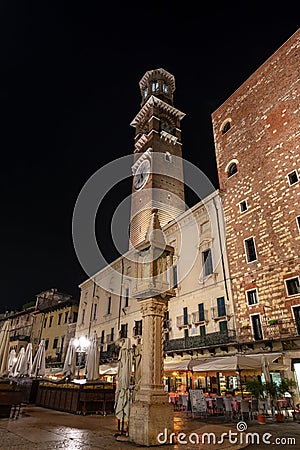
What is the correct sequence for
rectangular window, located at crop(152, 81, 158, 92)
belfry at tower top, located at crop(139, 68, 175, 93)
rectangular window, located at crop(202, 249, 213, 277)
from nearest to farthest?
rectangular window, located at crop(202, 249, 213, 277), rectangular window, located at crop(152, 81, 158, 92), belfry at tower top, located at crop(139, 68, 175, 93)

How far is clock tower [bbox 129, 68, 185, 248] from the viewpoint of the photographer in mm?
34094

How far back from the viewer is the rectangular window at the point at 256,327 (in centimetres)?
1623

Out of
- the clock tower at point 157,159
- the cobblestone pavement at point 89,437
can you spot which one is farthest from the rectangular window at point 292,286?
the clock tower at point 157,159

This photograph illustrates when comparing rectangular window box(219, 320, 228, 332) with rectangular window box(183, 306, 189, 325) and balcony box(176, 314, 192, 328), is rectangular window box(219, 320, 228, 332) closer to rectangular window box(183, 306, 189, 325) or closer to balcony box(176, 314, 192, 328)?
balcony box(176, 314, 192, 328)

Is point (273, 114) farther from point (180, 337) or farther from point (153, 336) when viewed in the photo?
point (153, 336)

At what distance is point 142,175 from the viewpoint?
37.9 meters

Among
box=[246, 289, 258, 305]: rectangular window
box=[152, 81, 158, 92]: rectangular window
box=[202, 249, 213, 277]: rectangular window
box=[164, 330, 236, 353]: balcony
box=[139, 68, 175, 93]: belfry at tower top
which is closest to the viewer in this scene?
box=[164, 330, 236, 353]: balcony

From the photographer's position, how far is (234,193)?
21406mm

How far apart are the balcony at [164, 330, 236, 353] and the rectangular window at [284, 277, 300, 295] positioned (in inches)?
161

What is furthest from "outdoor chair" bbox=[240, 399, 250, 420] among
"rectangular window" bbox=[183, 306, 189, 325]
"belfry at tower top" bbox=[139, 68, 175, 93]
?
"belfry at tower top" bbox=[139, 68, 175, 93]

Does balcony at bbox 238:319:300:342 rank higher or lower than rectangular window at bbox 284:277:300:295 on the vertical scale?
lower

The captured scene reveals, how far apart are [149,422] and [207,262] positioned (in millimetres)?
15355

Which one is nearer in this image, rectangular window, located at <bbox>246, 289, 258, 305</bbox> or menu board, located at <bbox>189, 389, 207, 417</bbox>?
menu board, located at <bbox>189, 389, 207, 417</bbox>

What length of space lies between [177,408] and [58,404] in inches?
233
